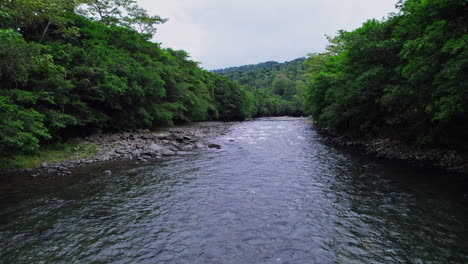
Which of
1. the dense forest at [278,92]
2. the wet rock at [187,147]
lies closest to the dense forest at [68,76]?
the wet rock at [187,147]

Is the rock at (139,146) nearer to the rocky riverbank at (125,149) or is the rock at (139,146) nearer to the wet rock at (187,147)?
the rocky riverbank at (125,149)

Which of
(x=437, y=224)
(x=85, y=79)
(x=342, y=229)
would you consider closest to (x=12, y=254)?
(x=342, y=229)

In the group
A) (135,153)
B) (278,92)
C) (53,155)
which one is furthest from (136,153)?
(278,92)

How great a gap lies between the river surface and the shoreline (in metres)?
1.40

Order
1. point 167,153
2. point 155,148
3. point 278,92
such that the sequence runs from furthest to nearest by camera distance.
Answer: point 278,92 < point 155,148 < point 167,153

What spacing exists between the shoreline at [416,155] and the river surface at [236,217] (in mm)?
1403

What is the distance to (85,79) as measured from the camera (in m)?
16.2

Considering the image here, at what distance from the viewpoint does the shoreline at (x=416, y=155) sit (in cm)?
1211

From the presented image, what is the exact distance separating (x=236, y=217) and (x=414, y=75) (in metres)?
10.1

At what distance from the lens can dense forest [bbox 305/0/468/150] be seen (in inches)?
350

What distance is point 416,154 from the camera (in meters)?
14.4

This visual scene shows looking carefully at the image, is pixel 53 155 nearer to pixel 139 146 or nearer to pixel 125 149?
pixel 125 149

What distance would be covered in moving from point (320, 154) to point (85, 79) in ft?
56.9

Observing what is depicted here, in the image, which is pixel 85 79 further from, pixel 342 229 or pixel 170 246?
pixel 342 229
